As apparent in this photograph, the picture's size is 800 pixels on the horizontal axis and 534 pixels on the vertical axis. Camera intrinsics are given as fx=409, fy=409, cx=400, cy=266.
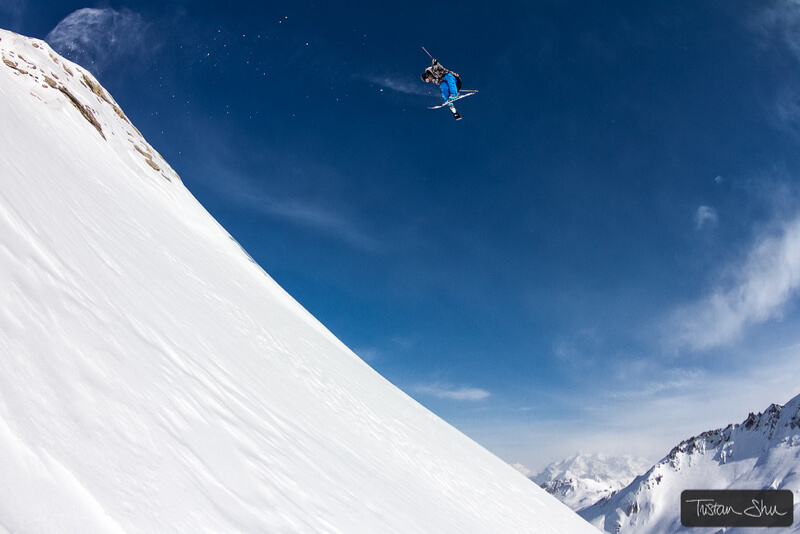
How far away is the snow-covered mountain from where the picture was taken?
14425 centimetres

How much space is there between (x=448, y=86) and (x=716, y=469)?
221 metres

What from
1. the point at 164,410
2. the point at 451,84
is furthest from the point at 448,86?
the point at 164,410

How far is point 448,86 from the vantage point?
11.5 meters

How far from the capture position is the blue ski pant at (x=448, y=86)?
11.3m

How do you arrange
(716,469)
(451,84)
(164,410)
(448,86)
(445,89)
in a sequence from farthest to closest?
(716,469) → (445,89) → (448,86) → (451,84) → (164,410)

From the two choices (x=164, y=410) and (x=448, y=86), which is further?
(x=448, y=86)

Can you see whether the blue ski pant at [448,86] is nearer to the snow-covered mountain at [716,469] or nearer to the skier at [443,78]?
the skier at [443,78]

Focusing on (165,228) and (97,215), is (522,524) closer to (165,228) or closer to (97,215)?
(97,215)

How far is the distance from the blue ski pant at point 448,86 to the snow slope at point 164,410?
8081 millimetres

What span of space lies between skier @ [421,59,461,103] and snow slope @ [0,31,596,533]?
8054 millimetres

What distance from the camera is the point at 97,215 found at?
7.57 m

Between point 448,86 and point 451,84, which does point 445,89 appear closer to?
point 448,86

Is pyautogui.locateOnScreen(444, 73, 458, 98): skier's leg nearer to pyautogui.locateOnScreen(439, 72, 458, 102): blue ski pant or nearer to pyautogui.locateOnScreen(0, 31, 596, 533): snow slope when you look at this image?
pyautogui.locateOnScreen(439, 72, 458, 102): blue ski pant

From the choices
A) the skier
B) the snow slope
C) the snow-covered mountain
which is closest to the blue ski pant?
the skier
